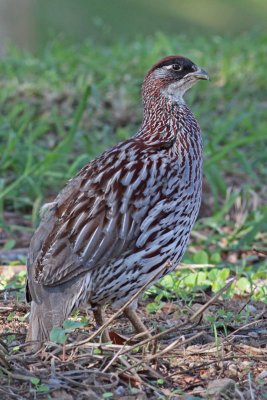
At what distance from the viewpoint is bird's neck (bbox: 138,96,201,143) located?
5.02m

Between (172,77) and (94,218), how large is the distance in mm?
1277

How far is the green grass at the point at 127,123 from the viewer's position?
7.16 meters

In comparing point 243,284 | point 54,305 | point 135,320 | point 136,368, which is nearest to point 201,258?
point 243,284

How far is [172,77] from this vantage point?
5355 millimetres

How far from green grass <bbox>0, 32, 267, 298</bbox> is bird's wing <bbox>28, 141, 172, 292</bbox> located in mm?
1173

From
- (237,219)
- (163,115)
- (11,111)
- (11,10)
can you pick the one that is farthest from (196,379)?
(11,10)

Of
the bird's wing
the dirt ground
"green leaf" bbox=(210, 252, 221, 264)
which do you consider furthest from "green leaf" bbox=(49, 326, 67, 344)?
"green leaf" bbox=(210, 252, 221, 264)

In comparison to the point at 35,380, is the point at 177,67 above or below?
above

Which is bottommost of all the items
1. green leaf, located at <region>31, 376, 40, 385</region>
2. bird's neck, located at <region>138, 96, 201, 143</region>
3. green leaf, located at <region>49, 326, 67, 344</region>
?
green leaf, located at <region>31, 376, 40, 385</region>

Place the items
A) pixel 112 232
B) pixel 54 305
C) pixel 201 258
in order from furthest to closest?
pixel 201 258 → pixel 112 232 → pixel 54 305

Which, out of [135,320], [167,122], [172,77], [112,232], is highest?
[172,77]

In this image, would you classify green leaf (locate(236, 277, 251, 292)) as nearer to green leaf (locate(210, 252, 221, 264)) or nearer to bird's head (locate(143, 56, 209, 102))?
green leaf (locate(210, 252, 221, 264))

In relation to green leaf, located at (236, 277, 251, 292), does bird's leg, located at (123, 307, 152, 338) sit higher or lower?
higher

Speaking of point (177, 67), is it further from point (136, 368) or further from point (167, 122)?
point (136, 368)
